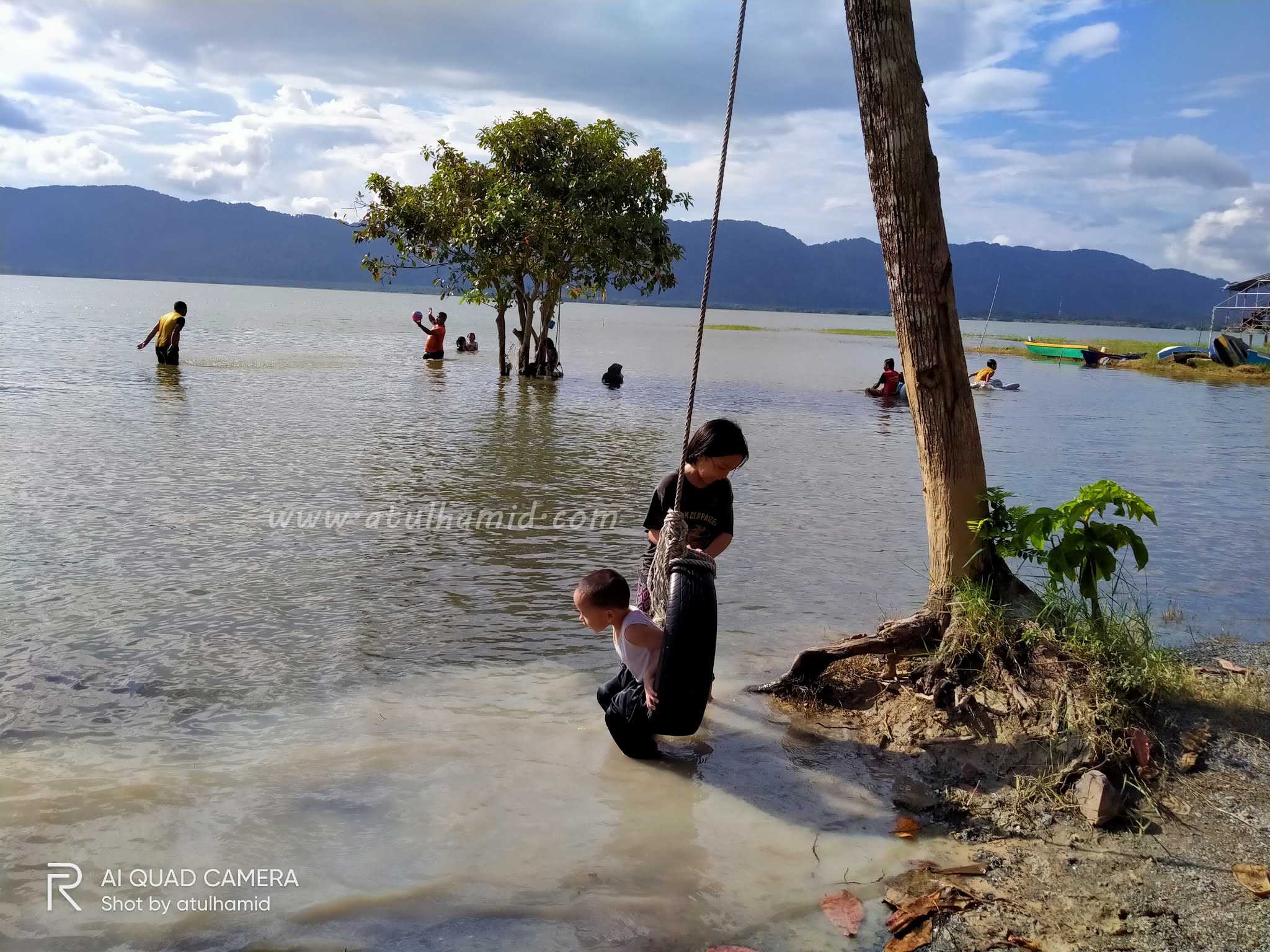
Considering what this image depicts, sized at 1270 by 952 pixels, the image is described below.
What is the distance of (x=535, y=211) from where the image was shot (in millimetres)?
21797

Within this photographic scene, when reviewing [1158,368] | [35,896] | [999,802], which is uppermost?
[1158,368]

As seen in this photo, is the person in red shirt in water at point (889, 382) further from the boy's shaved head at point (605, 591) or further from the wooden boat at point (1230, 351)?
the wooden boat at point (1230, 351)

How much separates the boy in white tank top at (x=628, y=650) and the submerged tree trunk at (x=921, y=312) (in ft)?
4.90

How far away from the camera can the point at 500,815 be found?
4.26 metres

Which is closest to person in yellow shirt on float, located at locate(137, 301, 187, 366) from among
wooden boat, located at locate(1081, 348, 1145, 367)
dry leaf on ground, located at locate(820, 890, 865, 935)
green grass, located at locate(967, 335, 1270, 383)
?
dry leaf on ground, located at locate(820, 890, 865, 935)

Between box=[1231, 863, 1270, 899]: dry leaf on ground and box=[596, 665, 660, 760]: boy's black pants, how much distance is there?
8.28 ft

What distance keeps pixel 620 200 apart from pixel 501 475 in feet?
40.6

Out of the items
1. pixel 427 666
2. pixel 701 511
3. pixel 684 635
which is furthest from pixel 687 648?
pixel 427 666

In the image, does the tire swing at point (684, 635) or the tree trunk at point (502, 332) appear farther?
the tree trunk at point (502, 332)

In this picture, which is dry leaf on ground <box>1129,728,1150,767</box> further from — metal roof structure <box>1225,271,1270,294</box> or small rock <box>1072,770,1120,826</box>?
metal roof structure <box>1225,271,1270,294</box>

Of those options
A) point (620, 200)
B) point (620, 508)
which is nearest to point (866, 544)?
point (620, 508)

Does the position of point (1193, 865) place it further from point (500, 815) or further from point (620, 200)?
point (620, 200)

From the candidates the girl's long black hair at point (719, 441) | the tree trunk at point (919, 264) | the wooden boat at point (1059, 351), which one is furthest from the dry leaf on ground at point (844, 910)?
the wooden boat at point (1059, 351)

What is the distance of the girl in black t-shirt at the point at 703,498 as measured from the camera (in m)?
4.73
